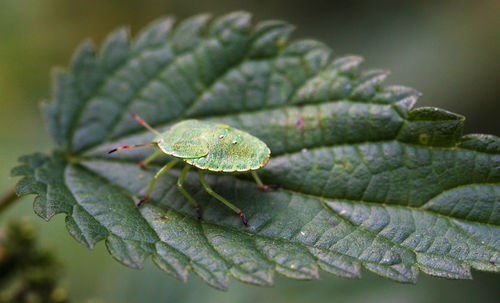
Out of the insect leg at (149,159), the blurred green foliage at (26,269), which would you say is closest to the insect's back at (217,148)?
the insect leg at (149,159)

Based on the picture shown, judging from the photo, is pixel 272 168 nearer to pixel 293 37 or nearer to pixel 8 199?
pixel 8 199

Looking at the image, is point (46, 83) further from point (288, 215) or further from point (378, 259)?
point (378, 259)

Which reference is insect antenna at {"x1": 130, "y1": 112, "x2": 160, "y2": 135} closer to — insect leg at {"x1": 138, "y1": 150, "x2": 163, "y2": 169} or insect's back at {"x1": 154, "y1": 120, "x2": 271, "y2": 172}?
insect leg at {"x1": 138, "y1": 150, "x2": 163, "y2": 169}

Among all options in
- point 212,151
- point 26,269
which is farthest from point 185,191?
point 26,269

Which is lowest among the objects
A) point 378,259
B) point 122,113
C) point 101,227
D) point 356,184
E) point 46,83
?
point 378,259

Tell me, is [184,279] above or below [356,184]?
above

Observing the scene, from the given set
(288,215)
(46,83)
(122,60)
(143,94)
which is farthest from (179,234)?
(46,83)

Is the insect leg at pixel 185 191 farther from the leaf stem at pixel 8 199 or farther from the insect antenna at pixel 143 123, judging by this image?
the leaf stem at pixel 8 199

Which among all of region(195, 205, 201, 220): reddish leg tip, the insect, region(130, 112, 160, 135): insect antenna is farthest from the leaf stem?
region(195, 205, 201, 220): reddish leg tip
